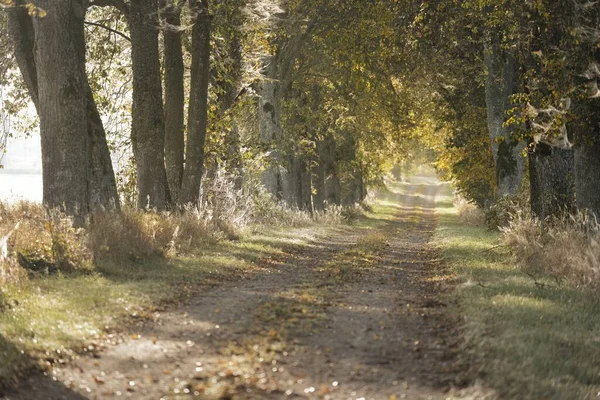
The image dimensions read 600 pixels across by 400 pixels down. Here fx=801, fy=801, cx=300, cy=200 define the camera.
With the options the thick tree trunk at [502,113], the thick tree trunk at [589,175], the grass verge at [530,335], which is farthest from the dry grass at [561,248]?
the thick tree trunk at [502,113]

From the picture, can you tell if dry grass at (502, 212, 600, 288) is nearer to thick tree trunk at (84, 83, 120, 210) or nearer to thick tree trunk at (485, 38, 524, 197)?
thick tree trunk at (485, 38, 524, 197)

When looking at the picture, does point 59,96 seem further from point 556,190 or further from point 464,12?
point 556,190

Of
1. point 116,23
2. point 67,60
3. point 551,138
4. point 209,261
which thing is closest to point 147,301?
point 209,261

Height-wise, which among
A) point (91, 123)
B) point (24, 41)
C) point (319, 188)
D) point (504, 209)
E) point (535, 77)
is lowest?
A: point (504, 209)

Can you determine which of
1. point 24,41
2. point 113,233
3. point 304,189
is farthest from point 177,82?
point 304,189

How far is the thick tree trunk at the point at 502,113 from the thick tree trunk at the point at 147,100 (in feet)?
32.7

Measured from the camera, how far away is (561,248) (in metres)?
13.9

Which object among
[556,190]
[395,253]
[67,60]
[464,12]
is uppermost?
[464,12]

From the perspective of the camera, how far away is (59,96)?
14.7 meters

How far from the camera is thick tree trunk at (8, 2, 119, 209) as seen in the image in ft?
54.4

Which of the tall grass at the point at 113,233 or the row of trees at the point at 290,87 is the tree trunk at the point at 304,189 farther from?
the tall grass at the point at 113,233

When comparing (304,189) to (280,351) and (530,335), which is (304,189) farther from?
(280,351)

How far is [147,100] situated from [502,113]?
13115 millimetres

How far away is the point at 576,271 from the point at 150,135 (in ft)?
33.7
